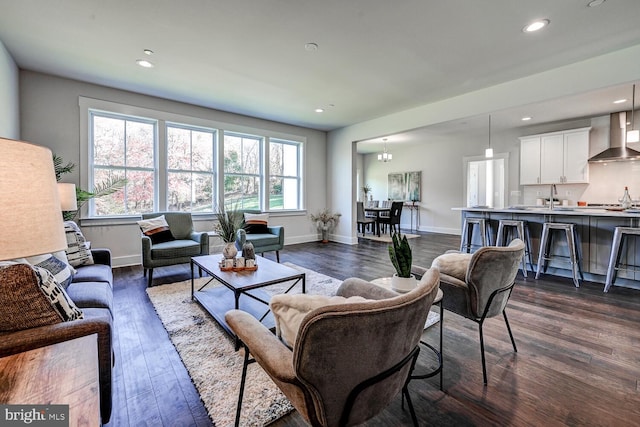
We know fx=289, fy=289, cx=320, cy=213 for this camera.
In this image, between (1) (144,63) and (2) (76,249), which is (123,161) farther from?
(2) (76,249)

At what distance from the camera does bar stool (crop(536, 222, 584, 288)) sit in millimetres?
3750

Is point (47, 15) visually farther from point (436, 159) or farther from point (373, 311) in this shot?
point (436, 159)

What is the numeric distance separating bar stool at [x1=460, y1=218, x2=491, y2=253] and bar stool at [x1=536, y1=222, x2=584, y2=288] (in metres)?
0.76

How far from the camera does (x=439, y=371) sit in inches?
67.7

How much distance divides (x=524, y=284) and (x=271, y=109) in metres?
4.86

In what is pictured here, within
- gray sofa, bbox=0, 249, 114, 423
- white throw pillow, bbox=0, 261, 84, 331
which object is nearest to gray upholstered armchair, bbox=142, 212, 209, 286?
gray sofa, bbox=0, 249, 114, 423

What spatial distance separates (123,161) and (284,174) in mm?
3083

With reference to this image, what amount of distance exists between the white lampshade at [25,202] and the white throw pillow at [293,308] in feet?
2.23

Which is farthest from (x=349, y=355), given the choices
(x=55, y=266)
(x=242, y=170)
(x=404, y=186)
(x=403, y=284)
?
(x=404, y=186)

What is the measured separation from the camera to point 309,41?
3020mm

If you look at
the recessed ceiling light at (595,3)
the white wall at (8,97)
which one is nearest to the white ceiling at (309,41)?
the recessed ceiling light at (595,3)

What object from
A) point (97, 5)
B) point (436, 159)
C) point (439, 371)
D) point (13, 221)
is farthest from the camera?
point (436, 159)

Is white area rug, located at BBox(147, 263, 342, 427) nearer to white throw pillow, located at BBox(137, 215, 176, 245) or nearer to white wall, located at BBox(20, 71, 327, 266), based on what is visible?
white throw pillow, located at BBox(137, 215, 176, 245)

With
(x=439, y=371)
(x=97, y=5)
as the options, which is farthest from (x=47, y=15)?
(x=439, y=371)
